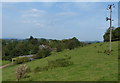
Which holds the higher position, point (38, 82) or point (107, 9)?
→ point (107, 9)

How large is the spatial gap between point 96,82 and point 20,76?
6476 mm

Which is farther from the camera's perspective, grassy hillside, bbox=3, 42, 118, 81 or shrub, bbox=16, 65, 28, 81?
shrub, bbox=16, 65, 28, 81

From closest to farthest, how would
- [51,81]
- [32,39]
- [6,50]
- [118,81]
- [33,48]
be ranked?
[118,81] < [51,81] < [33,48] < [6,50] < [32,39]

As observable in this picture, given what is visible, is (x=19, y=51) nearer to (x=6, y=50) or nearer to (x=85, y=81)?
(x=6, y=50)

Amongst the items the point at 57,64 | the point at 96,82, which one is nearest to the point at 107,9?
the point at 57,64

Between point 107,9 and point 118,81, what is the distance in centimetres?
1684

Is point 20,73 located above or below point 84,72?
below

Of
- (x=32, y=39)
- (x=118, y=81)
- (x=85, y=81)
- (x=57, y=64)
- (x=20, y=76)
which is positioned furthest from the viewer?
(x=32, y=39)

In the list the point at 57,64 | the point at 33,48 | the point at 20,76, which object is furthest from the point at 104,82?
the point at 33,48

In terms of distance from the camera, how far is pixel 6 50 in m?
101

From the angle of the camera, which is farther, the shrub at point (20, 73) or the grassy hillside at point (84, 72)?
the shrub at point (20, 73)

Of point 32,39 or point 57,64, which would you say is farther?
point 32,39

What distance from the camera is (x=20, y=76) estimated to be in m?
12.8

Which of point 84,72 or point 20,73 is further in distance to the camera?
point 20,73
